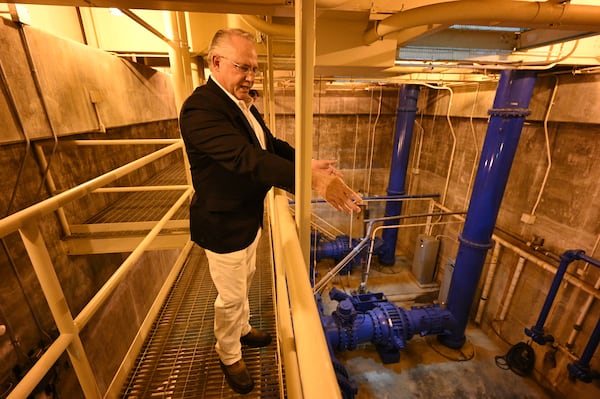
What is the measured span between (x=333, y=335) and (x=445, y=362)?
211cm

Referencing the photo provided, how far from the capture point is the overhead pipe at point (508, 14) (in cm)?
162

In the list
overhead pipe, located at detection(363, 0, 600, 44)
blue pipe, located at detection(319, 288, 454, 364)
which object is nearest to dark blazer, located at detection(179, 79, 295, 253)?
overhead pipe, located at detection(363, 0, 600, 44)

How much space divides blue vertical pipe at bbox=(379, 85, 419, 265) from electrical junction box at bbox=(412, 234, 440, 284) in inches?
33.4

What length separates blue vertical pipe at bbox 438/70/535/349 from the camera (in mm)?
3451

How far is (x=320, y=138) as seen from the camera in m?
7.77

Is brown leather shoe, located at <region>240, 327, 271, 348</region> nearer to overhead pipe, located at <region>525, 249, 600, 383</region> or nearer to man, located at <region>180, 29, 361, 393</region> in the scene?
man, located at <region>180, 29, 361, 393</region>

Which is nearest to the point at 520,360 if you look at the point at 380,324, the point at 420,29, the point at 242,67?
the point at 380,324

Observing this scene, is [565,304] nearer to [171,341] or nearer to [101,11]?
[171,341]

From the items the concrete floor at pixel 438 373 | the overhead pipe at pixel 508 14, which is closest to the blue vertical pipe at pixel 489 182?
the concrete floor at pixel 438 373

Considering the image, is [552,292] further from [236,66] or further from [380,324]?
[236,66]

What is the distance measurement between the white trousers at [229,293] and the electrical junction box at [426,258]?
5.90 metres

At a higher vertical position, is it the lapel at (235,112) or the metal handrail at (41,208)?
the lapel at (235,112)

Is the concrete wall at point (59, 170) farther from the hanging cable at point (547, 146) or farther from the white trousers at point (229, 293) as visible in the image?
the hanging cable at point (547, 146)

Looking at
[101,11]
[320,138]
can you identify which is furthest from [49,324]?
[320,138]
